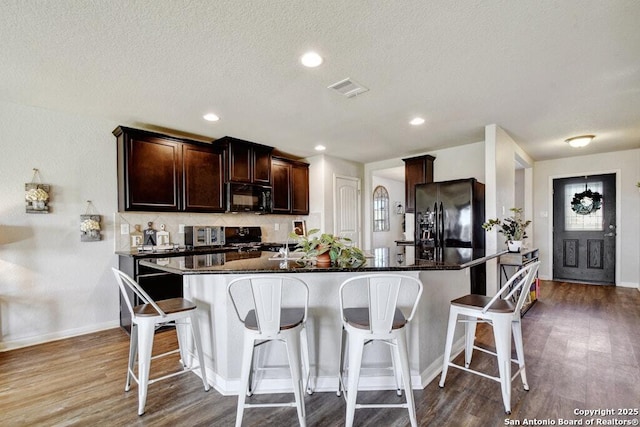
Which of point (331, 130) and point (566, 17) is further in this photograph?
point (331, 130)

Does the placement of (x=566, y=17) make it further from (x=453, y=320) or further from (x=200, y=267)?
(x=200, y=267)

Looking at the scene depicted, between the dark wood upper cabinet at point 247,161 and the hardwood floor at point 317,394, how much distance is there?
2.28 meters

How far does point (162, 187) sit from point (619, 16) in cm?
423

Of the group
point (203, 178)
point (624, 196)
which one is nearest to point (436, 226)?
point (203, 178)

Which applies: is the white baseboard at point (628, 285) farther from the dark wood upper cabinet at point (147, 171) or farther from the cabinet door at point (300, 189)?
the dark wood upper cabinet at point (147, 171)

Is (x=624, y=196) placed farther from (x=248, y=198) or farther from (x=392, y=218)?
(x=248, y=198)

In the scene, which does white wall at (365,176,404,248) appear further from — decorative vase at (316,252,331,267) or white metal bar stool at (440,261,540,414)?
decorative vase at (316,252,331,267)

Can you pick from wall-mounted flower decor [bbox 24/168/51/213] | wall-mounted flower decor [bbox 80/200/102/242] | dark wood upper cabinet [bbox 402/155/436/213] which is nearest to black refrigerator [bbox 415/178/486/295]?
dark wood upper cabinet [bbox 402/155/436/213]

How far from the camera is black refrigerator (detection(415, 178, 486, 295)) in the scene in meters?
4.02

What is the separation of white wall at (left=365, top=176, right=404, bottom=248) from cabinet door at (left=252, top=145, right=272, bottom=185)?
3.80 metres

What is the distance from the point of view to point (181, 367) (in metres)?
2.56

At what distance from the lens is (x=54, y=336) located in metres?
3.24

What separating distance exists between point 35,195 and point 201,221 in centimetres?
177

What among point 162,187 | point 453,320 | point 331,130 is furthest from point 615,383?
point 162,187
